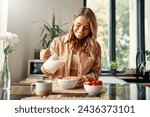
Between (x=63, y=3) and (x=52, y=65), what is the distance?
88.8 inches

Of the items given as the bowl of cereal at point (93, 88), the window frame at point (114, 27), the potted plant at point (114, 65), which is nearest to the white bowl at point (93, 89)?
the bowl of cereal at point (93, 88)

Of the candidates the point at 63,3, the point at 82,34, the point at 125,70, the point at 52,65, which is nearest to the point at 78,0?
the point at 63,3

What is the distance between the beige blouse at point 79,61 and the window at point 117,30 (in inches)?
79.4

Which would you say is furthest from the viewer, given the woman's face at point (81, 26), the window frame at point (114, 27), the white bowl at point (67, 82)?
the window frame at point (114, 27)

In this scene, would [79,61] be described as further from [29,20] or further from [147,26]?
[147,26]

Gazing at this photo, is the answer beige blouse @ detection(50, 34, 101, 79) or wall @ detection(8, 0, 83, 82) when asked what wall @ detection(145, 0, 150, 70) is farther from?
beige blouse @ detection(50, 34, 101, 79)

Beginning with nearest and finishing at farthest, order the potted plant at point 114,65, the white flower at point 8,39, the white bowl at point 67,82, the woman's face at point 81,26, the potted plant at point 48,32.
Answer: the white flower at point 8,39
the white bowl at point 67,82
the woman's face at point 81,26
the potted plant at point 48,32
the potted plant at point 114,65

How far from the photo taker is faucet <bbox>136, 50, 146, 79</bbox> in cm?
312

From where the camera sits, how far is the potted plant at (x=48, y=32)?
10.1 ft

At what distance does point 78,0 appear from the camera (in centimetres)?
328

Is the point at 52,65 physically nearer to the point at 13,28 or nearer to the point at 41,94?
the point at 41,94

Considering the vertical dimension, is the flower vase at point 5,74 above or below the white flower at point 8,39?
below

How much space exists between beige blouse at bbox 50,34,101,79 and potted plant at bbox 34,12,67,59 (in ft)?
4.97

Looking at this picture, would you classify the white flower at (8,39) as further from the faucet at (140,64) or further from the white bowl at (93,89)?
the faucet at (140,64)
